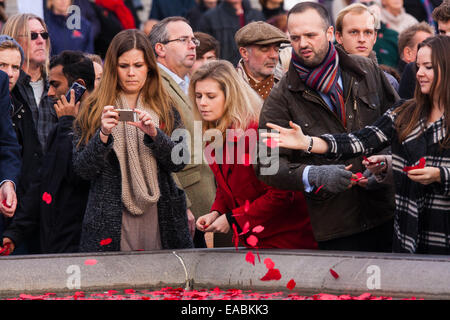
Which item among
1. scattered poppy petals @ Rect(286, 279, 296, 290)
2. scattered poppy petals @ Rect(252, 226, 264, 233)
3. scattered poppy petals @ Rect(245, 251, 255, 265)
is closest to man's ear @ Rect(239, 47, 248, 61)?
scattered poppy petals @ Rect(252, 226, 264, 233)

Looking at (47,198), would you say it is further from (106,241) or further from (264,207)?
(264,207)

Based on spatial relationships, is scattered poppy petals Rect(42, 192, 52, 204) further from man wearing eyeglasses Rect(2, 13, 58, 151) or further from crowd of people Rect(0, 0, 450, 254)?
man wearing eyeglasses Rect(2, 13, 58, 151)

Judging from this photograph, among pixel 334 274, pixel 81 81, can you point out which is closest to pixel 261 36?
pixel 81 81

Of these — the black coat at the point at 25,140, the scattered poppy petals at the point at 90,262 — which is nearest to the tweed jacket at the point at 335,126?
the scattered poppy petals at the point at 90,262

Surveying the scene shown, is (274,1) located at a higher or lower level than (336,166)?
higher

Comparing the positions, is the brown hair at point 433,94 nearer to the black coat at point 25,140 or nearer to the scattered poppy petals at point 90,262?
the scattered poppy petals at point 90,262

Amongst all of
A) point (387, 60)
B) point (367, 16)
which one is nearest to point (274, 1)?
point (387, 60)

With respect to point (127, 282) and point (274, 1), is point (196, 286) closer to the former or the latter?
point (127, 282)

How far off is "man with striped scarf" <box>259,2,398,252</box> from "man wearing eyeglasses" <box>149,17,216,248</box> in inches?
41.6

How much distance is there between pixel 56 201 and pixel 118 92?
0.78m

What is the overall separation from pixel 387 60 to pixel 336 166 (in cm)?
473

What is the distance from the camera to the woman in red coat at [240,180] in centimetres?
571

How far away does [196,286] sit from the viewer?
5379mm
